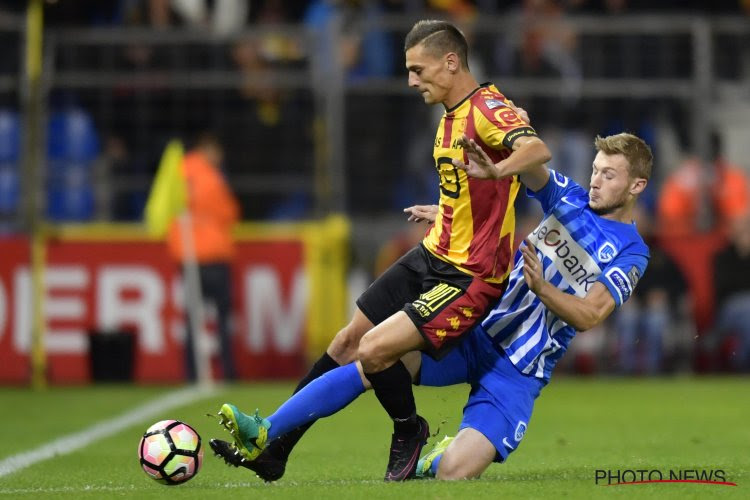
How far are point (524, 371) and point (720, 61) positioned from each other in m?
9.39

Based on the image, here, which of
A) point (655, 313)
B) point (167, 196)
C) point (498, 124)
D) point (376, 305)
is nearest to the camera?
point (498, 124)

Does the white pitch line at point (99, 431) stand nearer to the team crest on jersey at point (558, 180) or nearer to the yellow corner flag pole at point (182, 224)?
the yellow corner flag pole at point (182, 224)

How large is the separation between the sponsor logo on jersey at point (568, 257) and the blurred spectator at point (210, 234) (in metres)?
7.75

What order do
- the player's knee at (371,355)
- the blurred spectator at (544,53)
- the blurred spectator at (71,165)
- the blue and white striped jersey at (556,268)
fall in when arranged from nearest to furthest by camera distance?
1. the player's knee at (371,355)
2. the blue and white striped jersey at (556,268)
3. the blurred spectator at (71,165)
4. the blurred spectator at (544,53)

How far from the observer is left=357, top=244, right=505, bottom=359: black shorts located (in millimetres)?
6492

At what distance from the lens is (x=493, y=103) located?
21.7 feet

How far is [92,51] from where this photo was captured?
15.1 m

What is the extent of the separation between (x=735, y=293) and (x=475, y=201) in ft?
29.1

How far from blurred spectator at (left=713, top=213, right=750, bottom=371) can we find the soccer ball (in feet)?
30.7

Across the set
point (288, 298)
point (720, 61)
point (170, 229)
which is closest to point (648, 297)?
point (720, 61)

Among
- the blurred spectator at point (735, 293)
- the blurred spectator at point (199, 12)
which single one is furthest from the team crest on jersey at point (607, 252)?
the blurred spectator at point (199, 12)

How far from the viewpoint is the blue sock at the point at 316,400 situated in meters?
6.49

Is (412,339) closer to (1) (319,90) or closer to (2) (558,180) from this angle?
(2) (558,180)

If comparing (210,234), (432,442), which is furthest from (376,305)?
(210,234)
